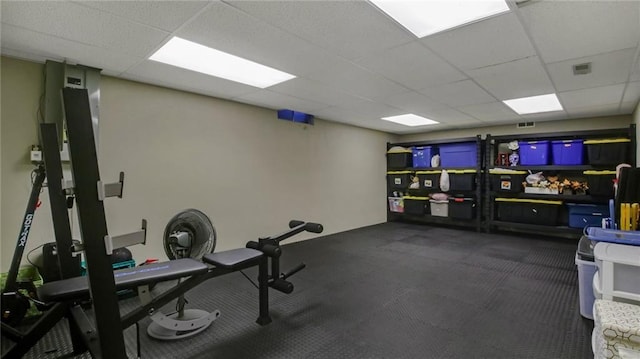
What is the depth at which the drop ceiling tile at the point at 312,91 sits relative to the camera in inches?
129

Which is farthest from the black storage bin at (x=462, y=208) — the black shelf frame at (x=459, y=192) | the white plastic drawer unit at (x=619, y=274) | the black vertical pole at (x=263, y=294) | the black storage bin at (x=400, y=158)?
the black vertical pole at (x=263, y=294)

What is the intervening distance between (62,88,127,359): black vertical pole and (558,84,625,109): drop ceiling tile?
184 inches

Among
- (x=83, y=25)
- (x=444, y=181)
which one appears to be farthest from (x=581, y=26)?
(x=444, y=181)

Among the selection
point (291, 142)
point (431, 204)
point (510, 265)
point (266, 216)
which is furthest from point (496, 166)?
point (266, 216)

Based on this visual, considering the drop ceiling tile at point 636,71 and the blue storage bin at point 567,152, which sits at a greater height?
the drop ceiling tile at point 636,71

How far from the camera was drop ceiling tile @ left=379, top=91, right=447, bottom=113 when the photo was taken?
381cm

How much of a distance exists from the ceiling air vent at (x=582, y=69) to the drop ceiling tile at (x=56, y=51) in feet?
12.9

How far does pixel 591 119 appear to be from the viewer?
5.15m

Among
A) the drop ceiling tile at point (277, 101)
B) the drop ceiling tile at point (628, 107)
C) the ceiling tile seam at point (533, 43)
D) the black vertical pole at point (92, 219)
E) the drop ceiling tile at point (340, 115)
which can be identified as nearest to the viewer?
the black vertical pole at point (92, 219)

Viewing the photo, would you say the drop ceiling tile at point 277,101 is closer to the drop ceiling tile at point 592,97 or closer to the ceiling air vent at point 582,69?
the ceiling air vent at point 582,69

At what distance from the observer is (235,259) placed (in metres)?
2.13

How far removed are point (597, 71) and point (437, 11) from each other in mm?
2159

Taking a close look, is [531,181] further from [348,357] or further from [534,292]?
[348,357]

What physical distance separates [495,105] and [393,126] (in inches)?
84.2
